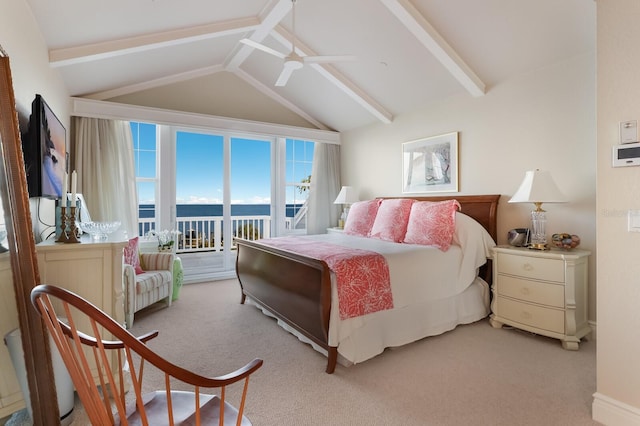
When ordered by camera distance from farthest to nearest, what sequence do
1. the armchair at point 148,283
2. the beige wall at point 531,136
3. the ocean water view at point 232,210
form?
the ocean water view at point 232,210 < the armchair at point 148,283 < the beige wall at point 531,136

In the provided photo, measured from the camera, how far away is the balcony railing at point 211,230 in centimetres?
585

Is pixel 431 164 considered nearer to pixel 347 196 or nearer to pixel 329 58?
pixel 347 196

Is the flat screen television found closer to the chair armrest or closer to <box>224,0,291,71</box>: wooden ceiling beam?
the chair armrest

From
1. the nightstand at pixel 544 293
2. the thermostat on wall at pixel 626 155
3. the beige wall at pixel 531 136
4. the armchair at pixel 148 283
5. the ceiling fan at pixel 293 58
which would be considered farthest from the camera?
the armchair at pixel 148 283

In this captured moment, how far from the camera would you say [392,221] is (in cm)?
393

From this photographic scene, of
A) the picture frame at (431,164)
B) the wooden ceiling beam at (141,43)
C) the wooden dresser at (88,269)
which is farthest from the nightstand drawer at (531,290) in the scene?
the wooden ceiling beam at (141,43)

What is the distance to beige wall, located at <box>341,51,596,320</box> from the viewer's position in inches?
121

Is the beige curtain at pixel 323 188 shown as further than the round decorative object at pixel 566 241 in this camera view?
Yes

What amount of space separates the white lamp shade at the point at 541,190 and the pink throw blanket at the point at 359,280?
147 cm

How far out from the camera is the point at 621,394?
180 centimetres

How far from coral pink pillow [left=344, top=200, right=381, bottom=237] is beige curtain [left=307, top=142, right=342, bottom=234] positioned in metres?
1.36

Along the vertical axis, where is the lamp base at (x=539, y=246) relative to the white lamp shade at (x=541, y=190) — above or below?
below

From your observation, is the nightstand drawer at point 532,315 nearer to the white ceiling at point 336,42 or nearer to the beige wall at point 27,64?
the white ceiling at point 336,42

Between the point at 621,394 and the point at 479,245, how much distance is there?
1.75m
